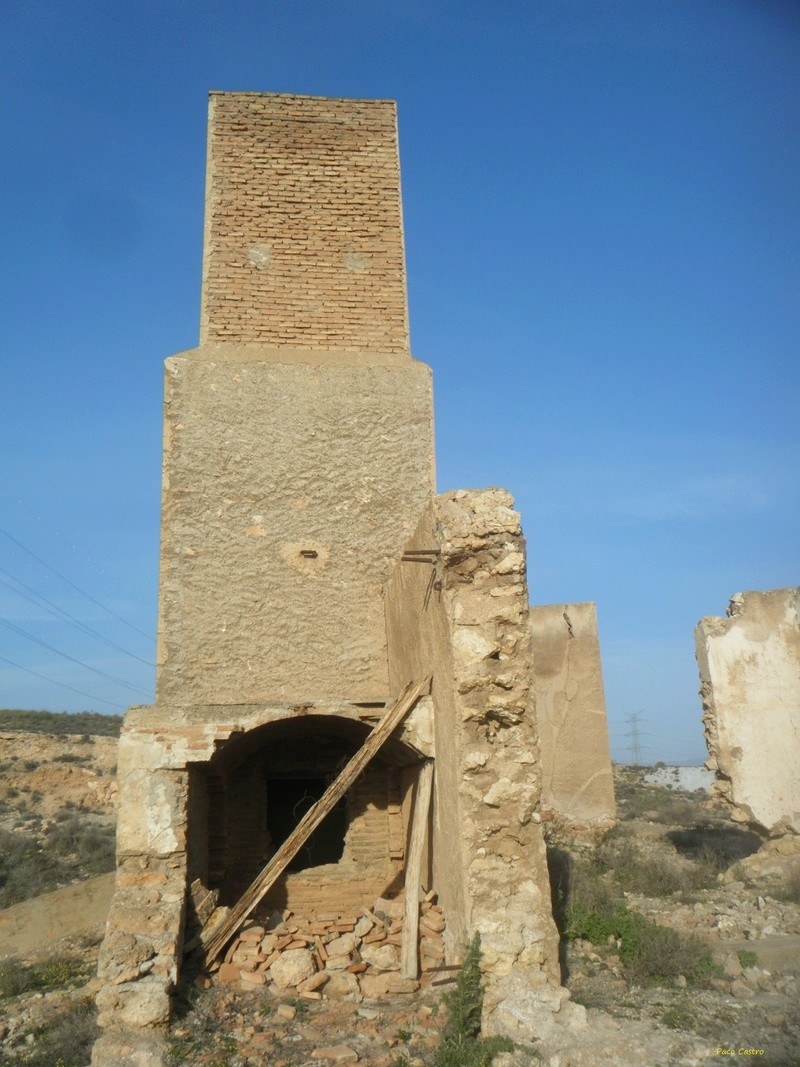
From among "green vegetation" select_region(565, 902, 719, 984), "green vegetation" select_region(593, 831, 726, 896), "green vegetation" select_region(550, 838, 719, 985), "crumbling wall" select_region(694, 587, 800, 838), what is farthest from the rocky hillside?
"crumbling wall" select_region(694, 587, 800, 838)

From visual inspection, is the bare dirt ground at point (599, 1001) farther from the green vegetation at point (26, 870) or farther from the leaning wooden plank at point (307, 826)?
the green vegetation at point (26, 870)

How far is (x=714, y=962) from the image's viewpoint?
621 centimetres

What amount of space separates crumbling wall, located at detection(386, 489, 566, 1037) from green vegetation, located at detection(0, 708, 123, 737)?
2671 cm

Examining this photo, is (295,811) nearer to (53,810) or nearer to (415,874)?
(415,874)

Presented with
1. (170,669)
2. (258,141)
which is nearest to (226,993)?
(170,669)

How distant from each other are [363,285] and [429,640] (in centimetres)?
451

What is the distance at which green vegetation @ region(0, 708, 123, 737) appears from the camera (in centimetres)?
3114

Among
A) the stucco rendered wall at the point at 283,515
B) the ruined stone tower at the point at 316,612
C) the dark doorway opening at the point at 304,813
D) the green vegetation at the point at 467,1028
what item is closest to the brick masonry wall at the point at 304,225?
the ruined stone tower at the point at 316,612

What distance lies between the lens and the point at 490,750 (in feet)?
18.4

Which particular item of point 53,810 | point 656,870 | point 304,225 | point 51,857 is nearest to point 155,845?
point 656,870

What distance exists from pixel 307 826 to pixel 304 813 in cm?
330

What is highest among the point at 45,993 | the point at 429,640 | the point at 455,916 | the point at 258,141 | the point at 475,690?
the point at 258,141

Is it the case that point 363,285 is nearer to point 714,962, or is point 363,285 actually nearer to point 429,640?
point 429,640

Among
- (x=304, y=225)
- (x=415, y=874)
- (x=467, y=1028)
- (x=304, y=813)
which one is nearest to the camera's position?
(x=467, y=1028)
